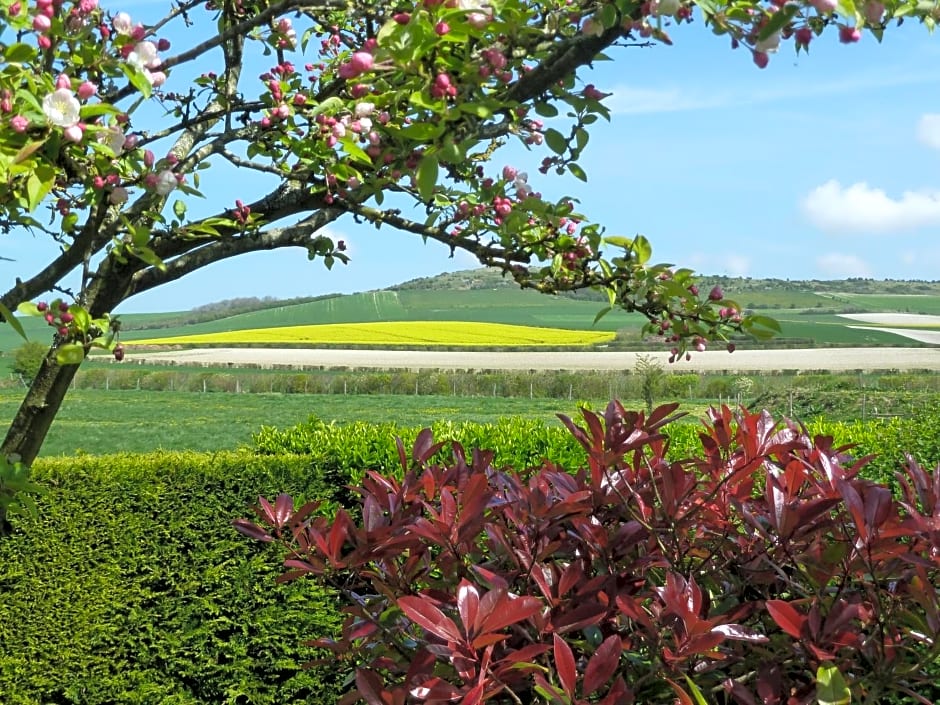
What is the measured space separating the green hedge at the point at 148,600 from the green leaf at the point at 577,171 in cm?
375

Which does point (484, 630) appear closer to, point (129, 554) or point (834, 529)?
point (834, 529)

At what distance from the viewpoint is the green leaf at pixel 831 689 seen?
5.24 ft

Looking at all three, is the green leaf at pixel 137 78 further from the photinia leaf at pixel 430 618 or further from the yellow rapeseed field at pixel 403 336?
the yellow rapeseed field at pixel 403 336

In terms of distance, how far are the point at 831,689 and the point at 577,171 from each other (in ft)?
5.56

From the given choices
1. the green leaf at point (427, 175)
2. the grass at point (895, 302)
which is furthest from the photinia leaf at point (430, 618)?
the grass at point (895, 302)

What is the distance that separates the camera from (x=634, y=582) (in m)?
1.88

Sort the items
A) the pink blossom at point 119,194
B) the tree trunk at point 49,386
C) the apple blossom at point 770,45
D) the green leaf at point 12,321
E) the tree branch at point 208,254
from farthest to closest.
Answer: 1. the tree branch at point 208,254
2. the tree trunk at point 49,386
3. the pink blossom at point 119,194
4. the green leaf at point 12,321
5. the apple blossom at point 770,45

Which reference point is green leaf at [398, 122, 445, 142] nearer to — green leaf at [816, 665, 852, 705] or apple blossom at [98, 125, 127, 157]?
apple blossom at [98, 125, 127, 157]

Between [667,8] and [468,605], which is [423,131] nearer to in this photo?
[667,8]

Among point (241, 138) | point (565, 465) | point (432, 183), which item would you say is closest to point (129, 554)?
point (565, 465)

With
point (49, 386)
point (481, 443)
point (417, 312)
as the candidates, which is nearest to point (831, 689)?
point (49, 386)

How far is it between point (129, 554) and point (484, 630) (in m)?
4.72

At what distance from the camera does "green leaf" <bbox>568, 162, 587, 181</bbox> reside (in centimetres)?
273

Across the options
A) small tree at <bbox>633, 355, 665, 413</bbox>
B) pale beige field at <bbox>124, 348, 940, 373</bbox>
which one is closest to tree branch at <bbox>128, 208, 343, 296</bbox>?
small tree at <bbox>633, 355, 665, 413</bbox>
